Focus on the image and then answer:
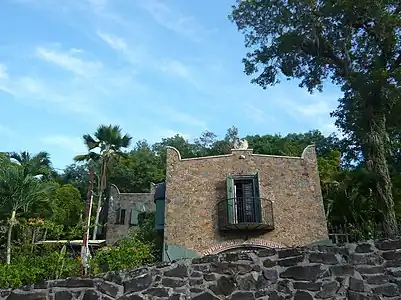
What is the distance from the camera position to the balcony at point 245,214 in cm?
1445

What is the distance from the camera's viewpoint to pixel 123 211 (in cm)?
2155

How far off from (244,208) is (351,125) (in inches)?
203

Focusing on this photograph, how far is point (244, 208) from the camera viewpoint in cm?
1501

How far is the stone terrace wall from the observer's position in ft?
15.0

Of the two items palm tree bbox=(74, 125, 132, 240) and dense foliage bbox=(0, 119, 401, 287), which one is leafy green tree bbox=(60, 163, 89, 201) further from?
palm tree bbox=(74, 125, 132, 240)

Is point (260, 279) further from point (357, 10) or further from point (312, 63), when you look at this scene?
point (312, 63)

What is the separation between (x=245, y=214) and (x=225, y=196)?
94 cm

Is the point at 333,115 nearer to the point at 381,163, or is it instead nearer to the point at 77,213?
the point at 381,163

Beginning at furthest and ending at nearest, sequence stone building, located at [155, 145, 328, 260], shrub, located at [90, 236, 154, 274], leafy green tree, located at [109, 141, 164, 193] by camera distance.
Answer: leafy green tree, located at [109, 141, 164, 193]
stone building, located at [155, 145, 328, 260]
shrub, located at [90, 236, 154, 274]

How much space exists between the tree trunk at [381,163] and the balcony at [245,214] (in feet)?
11.8

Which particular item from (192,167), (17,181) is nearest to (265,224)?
(192,167)

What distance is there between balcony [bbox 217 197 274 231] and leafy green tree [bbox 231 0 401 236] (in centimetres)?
363

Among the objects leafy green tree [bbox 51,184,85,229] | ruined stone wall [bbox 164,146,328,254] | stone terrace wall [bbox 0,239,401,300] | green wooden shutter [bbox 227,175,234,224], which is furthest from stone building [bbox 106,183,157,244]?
stone terrace wall [bbox 0,239,401,300]

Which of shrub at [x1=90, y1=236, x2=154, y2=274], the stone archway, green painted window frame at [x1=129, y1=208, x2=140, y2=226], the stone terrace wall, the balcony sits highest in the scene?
green painted window frame at [x1=129, y1=208, x2=140, y2=226]
